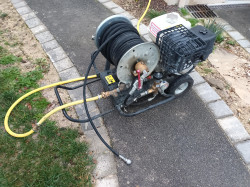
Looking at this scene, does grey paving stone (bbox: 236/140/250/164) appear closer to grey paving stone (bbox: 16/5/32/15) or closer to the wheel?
the wheel

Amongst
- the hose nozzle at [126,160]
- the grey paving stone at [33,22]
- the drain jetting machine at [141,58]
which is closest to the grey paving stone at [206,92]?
the drain jetting machine at [141,58]

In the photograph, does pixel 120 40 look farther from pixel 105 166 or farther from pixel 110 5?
pixel 110 5

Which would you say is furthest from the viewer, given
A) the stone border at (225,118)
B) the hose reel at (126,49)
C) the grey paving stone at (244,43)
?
the grey paving stone at (244,43)

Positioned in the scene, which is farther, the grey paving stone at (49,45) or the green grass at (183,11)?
the green grass at (183,11)

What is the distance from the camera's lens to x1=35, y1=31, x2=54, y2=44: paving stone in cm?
441

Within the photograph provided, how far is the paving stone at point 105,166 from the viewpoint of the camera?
2.58m

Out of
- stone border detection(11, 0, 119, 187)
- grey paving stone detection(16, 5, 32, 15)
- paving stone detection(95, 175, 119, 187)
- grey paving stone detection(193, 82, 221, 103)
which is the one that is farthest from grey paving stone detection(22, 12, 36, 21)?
paving stone detection(95, 175, 119, 187)

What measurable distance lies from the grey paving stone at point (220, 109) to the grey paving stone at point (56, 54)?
2.94 metres

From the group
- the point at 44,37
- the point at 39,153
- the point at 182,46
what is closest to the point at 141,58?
the point at 182,46

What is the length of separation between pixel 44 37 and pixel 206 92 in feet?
11.7

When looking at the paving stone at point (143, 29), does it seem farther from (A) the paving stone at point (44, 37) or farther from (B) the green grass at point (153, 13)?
(A) the paving stone at point (44, 37)

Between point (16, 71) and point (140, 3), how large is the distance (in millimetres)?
3688

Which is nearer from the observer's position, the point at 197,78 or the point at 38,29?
the point at 197,78

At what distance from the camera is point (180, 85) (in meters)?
3.22
